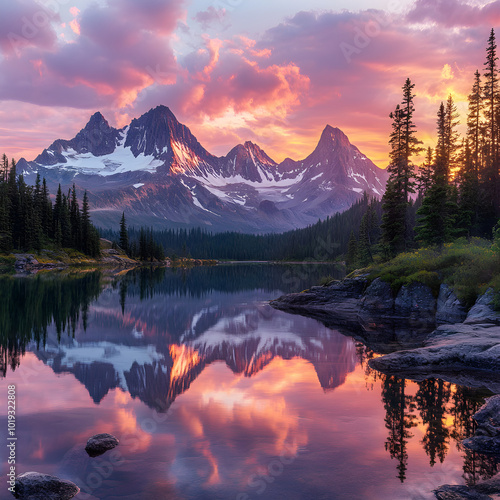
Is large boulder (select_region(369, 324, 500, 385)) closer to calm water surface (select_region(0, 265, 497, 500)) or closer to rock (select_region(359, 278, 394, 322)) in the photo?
calm water surface (select_region(0, 265, 497, 500))

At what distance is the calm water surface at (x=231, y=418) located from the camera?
898 centimetres

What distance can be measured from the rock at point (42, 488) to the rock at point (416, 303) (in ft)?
92.4

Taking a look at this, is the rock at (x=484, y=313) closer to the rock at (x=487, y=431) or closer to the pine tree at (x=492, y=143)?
the rock at (x=487, y=431)

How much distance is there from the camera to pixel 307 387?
627 inches

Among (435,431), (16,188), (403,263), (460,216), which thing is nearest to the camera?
(435,431)

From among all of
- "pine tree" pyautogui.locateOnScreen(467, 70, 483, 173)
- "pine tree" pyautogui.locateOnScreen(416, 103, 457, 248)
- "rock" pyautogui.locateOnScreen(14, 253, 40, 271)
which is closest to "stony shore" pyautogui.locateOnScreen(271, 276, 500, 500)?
"pine tree" pyautogui.locateOnScreen(416, 103, 457, 248)

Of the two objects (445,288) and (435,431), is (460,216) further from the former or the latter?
(435,431)

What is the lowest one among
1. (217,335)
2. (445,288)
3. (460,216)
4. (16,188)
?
(217,335)

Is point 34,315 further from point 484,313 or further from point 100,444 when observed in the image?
point 484,313

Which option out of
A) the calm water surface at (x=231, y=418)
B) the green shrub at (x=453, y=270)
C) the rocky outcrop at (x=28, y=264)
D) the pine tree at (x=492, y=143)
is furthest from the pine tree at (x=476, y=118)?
the rocky outcrop at (x=28, y=264)

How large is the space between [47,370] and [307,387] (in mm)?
10504

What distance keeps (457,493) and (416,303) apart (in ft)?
86.5

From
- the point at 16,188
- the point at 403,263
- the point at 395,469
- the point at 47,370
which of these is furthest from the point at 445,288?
the point at 16,188

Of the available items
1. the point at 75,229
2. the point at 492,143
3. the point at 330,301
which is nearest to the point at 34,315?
the point at 330,301
